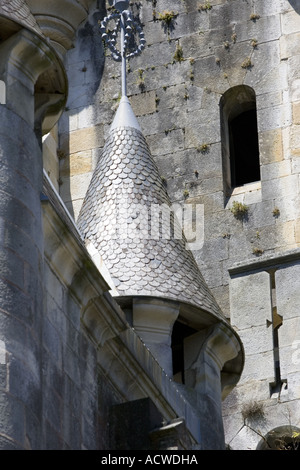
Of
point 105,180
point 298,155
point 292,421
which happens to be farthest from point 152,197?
point 298,155

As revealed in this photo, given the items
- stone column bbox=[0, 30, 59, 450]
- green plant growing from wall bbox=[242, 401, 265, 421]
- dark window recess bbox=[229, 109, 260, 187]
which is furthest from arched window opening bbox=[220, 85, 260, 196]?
stone column bbox=[0, 30, 59, 450]

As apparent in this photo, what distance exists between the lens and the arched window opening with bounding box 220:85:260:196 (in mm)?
26594

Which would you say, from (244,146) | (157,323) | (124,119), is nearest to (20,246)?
(157,323)

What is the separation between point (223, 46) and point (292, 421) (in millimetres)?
5576

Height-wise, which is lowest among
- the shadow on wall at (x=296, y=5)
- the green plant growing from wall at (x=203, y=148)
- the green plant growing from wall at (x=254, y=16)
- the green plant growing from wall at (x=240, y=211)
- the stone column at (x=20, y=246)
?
the stone column at (x=20, y=246)

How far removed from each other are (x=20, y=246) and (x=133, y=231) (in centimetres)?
621

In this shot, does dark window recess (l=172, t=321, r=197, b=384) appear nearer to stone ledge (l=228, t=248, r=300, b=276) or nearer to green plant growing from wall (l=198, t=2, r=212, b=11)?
stone ledge (l=228, t=248, r=300, b=276)

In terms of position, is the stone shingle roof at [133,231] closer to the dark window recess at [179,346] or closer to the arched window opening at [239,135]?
the dark window recess at [179,346]

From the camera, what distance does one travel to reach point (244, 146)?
27141 millimetres

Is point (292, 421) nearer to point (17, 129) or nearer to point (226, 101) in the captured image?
point (226, 101)

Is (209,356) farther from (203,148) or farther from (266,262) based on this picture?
(203,148)

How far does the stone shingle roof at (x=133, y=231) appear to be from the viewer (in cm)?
1866

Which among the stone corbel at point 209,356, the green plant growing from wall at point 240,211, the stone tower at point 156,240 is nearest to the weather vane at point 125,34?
the stone tower at point 156,240

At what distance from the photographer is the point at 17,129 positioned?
45.5ft
